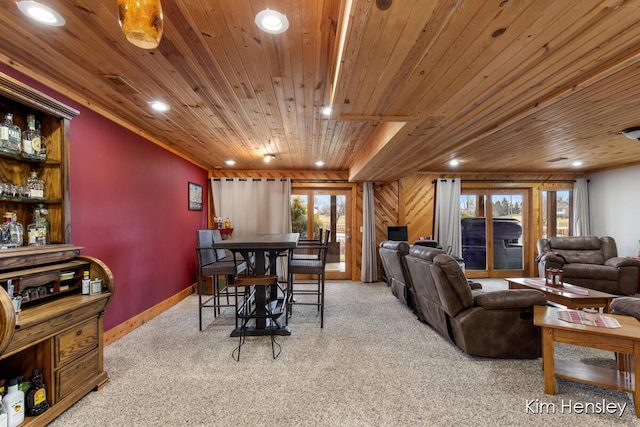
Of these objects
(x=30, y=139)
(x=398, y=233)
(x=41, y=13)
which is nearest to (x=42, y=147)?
(x=30, y=139)

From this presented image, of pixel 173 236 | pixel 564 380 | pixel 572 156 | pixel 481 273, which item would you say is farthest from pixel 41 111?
pixel 481 273

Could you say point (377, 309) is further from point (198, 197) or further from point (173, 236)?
point (198, 197)

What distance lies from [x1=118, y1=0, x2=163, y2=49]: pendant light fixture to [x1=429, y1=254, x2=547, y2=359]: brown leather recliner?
2683 mm

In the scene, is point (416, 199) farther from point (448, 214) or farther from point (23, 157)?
point (23, 157)

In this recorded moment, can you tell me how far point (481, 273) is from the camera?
248 inches

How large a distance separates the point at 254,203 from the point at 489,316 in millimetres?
4668

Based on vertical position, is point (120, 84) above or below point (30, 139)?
above

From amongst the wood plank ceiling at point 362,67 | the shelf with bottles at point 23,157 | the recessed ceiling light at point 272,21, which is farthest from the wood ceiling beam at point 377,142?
the shelf with bottles at point 23,157

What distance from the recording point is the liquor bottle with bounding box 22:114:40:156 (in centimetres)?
200

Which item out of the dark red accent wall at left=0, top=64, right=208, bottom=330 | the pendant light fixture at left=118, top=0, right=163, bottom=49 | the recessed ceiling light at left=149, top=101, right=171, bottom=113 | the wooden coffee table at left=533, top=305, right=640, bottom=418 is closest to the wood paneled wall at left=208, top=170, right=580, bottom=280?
the dark red accent wall at left=0, top=64, right=208, bottom=330

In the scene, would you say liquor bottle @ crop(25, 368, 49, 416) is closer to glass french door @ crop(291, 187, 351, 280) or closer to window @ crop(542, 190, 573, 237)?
glass french door @ crop(291, 187, 351, 280)

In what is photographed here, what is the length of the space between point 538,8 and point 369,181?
478cm

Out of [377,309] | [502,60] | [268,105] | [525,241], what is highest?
[268,105]

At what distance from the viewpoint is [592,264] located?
4.93 m
